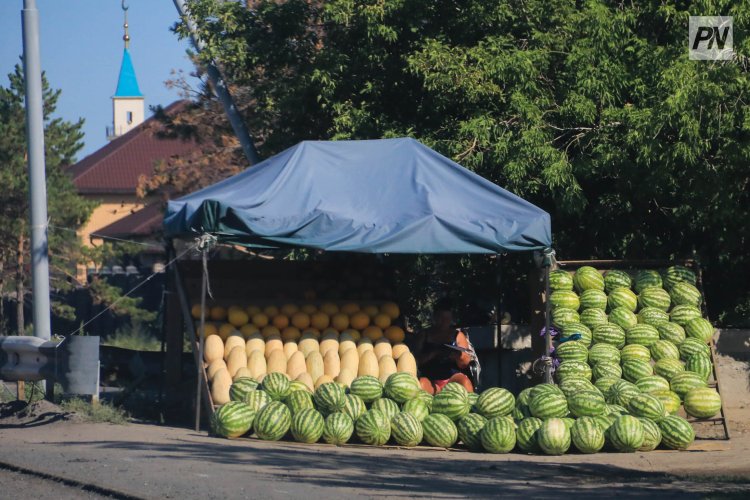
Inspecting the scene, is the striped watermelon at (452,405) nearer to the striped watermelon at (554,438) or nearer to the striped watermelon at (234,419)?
the striped watermelon at (554,438)

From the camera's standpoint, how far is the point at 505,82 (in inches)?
550

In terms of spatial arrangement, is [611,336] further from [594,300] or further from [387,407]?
[387,407]

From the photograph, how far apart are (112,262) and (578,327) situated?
2976 cm

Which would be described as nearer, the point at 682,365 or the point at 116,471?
the point at 116,471

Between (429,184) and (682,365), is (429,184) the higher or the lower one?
the higher one

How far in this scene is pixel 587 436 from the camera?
999 cm

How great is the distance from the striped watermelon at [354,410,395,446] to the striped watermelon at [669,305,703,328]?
360 cm

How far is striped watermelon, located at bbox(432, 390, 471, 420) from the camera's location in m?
10.6

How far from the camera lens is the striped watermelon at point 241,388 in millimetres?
11077

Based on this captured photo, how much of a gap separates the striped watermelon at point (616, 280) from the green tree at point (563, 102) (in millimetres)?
1066

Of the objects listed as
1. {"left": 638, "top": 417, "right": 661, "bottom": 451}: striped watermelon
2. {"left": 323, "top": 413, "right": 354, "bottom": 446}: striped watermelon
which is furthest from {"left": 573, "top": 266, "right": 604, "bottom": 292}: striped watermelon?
{"left": 323, "top": 413, "right": 354, "bottom": 446}: striped watermelon

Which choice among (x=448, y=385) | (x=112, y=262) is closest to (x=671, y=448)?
(x=448, y=385)

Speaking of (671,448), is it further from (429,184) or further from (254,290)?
(254,290)

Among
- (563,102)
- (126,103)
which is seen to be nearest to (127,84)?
(126,103)
